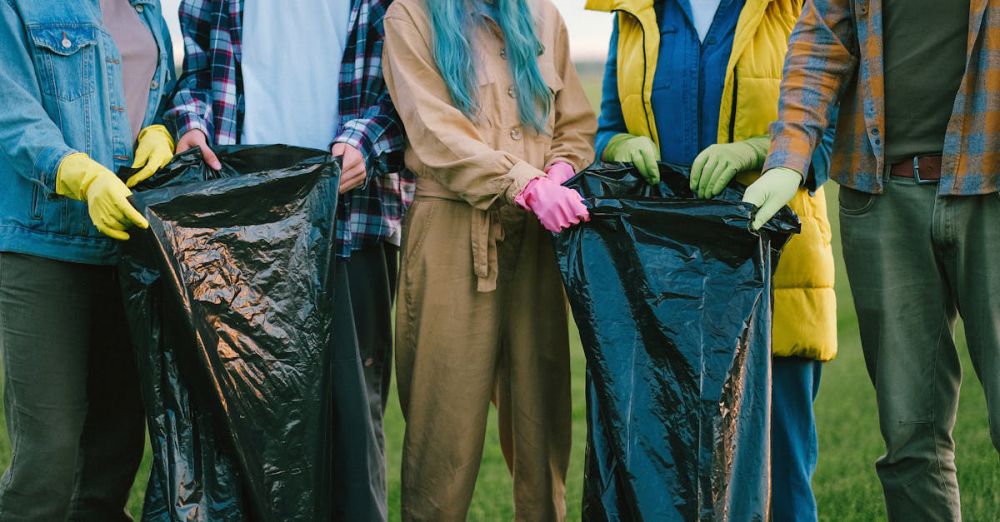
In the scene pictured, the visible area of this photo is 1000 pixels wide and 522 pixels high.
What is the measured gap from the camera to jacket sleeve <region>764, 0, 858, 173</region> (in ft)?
7.34

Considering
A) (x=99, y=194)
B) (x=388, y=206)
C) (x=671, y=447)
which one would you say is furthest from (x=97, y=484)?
(x=671, y=447)

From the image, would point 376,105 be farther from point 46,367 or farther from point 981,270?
point 981,270

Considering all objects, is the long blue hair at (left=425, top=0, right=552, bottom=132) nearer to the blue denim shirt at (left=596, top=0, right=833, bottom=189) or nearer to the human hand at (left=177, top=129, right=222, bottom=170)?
the blue denim shirt at (left=596, top=0, right=833, bottom=189)

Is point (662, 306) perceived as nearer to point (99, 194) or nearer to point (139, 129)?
A: point (99, 194)

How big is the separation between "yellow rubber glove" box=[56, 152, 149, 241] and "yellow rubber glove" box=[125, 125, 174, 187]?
15 cm

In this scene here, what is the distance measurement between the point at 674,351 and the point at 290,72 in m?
1.27

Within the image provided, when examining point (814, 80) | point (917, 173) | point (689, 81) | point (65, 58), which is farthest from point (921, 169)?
point (65, 58)

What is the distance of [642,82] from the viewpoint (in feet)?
8.32

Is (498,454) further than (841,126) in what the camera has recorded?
Yes

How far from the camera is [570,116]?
260 centimetres

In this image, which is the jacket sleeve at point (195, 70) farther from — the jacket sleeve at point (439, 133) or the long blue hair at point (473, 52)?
the long blue hair at point (473, 52)

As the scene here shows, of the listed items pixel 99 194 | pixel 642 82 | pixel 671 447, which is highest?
pixel 642 82

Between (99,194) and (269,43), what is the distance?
0.70m

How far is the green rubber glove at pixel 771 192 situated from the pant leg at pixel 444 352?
717 mm
